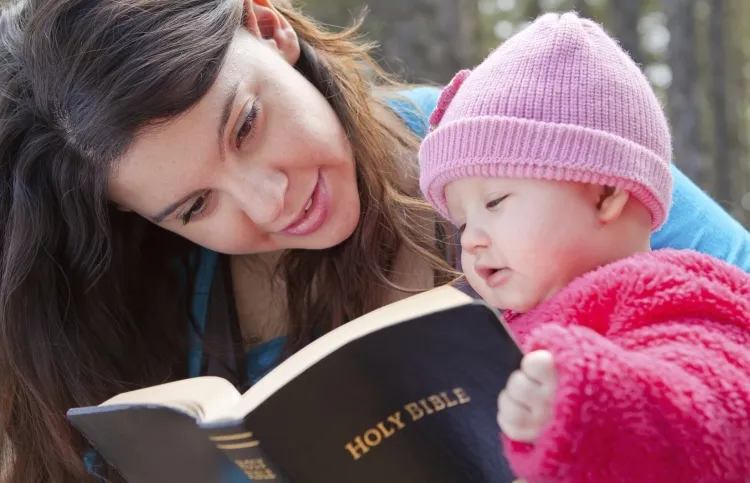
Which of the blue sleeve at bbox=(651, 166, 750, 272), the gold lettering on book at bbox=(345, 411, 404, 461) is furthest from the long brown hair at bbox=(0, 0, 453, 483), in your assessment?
the gold lettering on book at bbox=(345, 411, 404, 461)

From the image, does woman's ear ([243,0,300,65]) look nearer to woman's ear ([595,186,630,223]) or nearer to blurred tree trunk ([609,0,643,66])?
woman's ear ([595,186,630,223])

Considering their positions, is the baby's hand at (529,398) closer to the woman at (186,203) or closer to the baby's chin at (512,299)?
the baby's chin at (512,299)

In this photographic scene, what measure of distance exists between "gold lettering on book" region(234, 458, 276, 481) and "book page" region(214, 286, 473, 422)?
0.06 metres

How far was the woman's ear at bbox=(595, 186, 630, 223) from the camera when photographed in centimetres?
93

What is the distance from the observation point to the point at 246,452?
86cm

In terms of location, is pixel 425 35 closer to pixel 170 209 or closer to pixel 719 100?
pixel 719 100

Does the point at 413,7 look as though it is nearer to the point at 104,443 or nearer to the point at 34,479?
the point at 34,479

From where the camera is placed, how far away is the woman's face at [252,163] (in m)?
1.22

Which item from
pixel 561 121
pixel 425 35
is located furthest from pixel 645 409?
pixel 425 35

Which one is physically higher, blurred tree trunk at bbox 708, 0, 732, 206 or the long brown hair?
the long brown hair

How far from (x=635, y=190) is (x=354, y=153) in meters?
0.57

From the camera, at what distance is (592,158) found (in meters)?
0.90

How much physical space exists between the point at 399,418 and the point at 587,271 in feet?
0.92

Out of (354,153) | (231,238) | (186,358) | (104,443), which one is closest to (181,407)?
(104,443)
